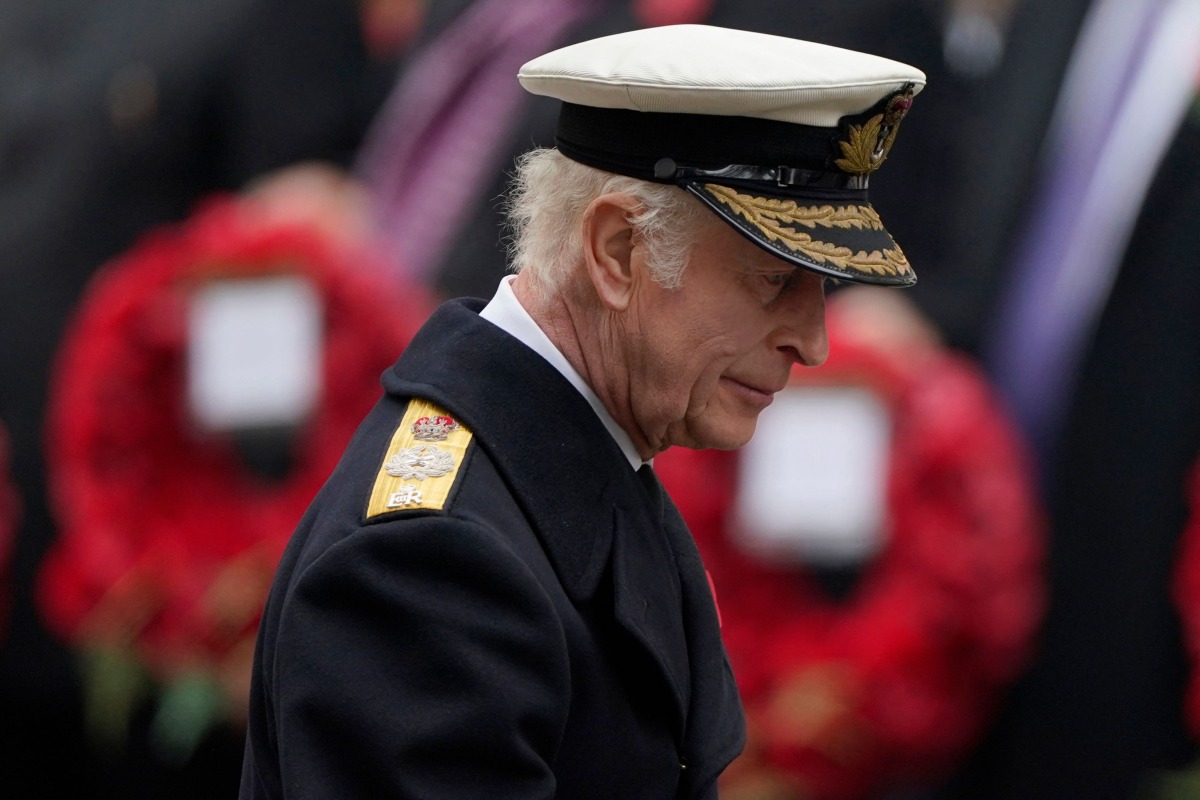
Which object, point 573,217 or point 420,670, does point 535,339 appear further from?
point 420,670

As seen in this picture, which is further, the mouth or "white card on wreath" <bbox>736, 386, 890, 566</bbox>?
"white card on wreath" <bbox>736, 386, 890, 566</bbox>

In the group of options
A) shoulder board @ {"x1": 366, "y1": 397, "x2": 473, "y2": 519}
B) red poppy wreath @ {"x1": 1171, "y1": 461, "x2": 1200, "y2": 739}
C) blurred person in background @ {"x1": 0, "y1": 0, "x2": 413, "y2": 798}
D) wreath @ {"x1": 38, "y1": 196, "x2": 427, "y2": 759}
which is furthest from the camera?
blurred person in background @ {"x1": 0, "y1": 0, "x2": 413, "y2": 798}

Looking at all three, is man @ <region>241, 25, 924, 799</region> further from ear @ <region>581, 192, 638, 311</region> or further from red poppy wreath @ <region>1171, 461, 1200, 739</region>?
red poppy wreath @ <region>1171, 461, 1200, 739</region>

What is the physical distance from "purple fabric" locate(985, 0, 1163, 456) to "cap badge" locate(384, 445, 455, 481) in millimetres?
2491

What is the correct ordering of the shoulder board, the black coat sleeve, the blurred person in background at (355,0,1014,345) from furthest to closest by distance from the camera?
the blurred person in background at (355,0,1014,345)
the shoulder board
the black coat sleeve

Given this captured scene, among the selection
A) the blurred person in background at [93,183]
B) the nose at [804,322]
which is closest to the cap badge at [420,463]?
the nose at [804,322]

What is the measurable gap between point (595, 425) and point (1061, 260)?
2.37 meters

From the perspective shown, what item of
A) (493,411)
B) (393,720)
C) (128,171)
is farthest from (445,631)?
(128,171)

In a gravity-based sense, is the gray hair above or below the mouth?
above

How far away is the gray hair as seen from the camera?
1585 mm

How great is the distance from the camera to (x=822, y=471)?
12.1ft

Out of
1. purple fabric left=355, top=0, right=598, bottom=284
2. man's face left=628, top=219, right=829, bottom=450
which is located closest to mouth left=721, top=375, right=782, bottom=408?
man's face left=628, top=219, right=829, bottom=450

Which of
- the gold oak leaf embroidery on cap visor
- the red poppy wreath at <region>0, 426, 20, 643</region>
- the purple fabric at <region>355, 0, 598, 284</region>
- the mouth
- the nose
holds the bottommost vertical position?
the red poppy wreath at <region>0, 426, 20, 643</region>

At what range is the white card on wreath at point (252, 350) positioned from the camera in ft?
13.8
